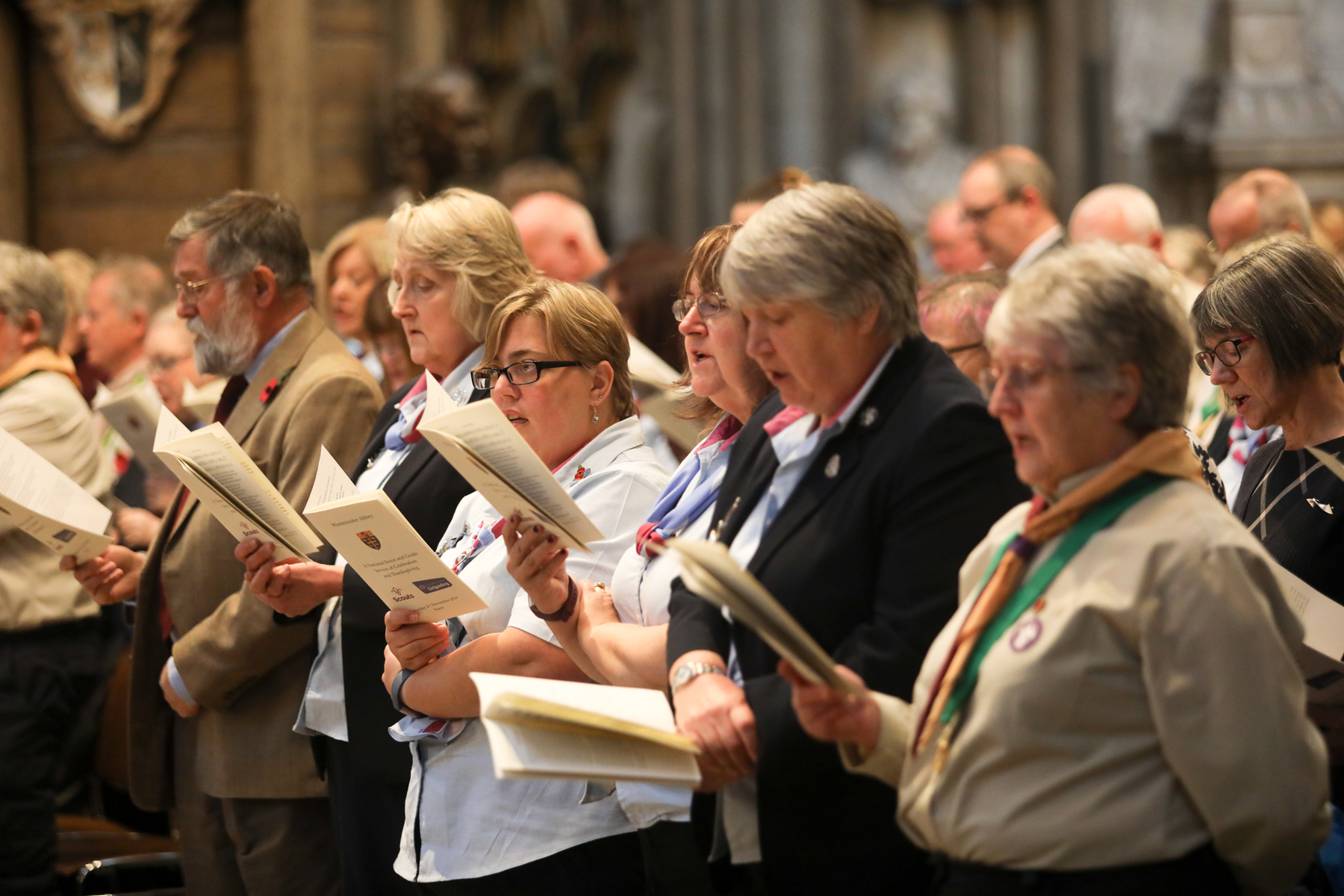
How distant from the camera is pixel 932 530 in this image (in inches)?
86.9

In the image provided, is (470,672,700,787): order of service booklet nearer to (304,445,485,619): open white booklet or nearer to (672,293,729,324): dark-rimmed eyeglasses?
(304,445,485,619): open white booklet

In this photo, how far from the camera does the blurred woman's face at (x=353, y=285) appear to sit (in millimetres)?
5090

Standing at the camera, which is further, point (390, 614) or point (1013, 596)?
point (390, 614)

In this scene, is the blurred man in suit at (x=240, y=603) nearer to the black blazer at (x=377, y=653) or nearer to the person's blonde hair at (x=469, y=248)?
the black blazer at (x=377, y=653)

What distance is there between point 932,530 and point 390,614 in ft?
3.72

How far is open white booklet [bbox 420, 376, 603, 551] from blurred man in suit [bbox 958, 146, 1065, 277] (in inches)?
142

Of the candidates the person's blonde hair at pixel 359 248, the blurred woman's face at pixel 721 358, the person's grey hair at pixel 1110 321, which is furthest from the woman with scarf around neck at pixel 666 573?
the person's blonde hair at pixel 359 248

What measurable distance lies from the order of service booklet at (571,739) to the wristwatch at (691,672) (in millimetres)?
66

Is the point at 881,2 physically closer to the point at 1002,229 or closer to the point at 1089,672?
the point at 1002,229

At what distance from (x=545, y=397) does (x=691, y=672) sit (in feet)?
2.79

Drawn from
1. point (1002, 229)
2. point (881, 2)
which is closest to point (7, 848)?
point (1002, 229)

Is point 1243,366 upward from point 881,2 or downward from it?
downward

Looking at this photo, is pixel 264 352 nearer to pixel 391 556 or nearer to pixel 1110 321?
pixel 391 556

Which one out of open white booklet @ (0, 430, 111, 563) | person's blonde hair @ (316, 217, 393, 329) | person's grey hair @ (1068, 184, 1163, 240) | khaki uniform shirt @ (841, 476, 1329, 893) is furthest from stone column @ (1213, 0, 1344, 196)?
khaki uniform shirt @ (841, 476, 1329, 893)
